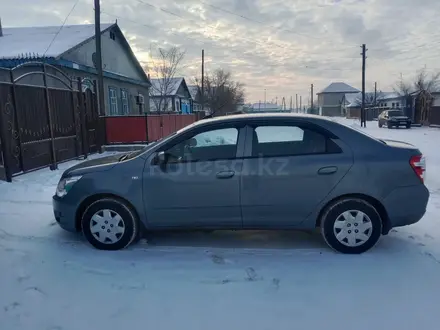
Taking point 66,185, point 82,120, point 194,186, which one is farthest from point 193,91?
point 194,186

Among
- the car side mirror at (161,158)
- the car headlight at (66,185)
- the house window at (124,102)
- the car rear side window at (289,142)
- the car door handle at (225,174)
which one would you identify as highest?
the house window at (124,102)

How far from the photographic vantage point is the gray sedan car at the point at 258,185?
12.8 ft

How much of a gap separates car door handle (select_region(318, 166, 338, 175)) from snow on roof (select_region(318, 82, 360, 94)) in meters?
95.5

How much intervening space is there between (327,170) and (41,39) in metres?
18.0

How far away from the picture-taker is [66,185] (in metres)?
4.31

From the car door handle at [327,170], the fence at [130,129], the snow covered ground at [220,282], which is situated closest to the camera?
the snow covered ground at [220,282]

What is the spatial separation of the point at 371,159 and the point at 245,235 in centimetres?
178

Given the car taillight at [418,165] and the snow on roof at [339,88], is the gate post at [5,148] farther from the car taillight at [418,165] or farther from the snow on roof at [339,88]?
the snow on roof at [339,88]

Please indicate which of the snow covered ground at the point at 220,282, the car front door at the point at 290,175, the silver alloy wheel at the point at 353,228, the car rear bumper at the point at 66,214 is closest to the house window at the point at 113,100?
the snow covered ground at the point at 220,282

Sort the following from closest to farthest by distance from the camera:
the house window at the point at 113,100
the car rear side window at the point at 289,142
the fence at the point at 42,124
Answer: the car rear side window at the point at 289,142 < the fence at the point at 42,124 < the house window at the point at 113,100

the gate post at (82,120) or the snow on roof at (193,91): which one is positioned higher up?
the snow on roof at (193,91)

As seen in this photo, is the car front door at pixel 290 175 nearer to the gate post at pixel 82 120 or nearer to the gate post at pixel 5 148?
the gate post at pixel 5 148

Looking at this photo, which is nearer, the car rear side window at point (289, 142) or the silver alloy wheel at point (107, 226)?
the car rear side window at point (289, 142)

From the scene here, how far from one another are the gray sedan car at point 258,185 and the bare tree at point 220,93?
4093cm
